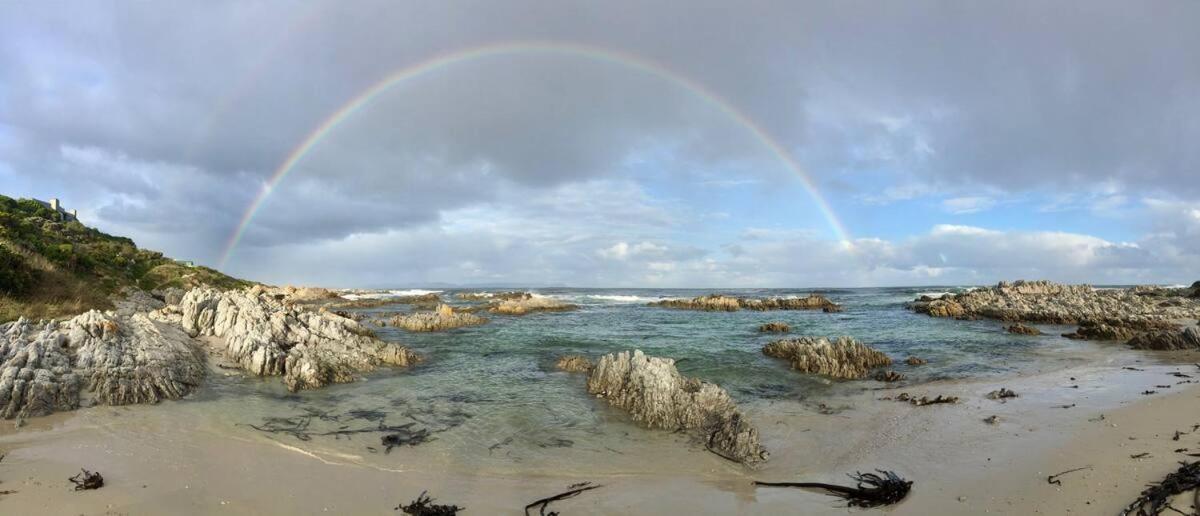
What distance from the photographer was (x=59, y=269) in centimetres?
2425

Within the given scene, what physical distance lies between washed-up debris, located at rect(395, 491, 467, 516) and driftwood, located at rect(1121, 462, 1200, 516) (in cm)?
800

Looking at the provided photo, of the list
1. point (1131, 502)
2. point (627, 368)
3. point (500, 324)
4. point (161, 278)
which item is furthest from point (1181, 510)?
point (161, 278)

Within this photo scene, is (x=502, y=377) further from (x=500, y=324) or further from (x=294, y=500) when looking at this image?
(x=500, y=324)

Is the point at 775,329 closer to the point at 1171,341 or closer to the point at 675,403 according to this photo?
the point at 1171,341

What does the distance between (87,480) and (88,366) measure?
22.9 feet

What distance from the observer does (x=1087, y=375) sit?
15969 mm

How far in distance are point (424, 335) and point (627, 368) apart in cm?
1808

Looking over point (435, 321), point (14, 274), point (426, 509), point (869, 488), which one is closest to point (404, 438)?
point (426, 509)

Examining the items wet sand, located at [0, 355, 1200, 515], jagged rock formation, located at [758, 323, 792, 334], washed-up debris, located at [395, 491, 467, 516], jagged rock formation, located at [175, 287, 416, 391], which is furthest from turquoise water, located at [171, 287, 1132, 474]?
jagged rock formation, located at [758, 323, 792, 334]

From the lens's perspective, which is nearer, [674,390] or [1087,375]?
[674,390]

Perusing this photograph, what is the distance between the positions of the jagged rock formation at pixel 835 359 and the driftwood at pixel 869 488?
389 inches

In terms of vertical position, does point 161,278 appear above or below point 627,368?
above

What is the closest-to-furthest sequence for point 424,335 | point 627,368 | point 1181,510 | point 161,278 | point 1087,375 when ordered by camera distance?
1. point 1181,510
2. point 627,368
3. point 1087,375
4. point 424,335
5. point 161,278

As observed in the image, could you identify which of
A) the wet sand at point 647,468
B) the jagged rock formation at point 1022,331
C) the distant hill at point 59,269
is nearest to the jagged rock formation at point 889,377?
the wet sand at point 647,468
